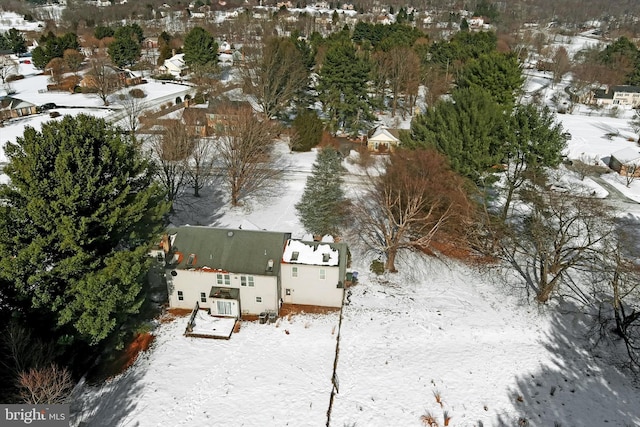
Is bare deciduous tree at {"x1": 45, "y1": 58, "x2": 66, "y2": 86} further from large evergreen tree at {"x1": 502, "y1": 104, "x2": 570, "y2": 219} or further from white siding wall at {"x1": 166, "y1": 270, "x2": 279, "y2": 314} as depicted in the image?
large evergreen tree at {"x1": 502, "y1": 104, "x2": 570, "y2": 219}

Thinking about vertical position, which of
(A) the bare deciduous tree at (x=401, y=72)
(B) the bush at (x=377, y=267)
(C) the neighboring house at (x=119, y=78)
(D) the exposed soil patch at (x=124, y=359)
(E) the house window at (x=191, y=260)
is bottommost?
(D) the exposed soil patch at (x=124, y=359)

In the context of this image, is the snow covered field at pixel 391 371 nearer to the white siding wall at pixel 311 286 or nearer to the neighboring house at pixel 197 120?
the white siding wall at pixel 311 286

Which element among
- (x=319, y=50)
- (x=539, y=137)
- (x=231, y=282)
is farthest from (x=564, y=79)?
(x=231, y=282)

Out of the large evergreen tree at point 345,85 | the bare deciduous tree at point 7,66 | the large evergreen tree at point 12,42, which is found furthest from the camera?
the large evergreen tree at point 12,42

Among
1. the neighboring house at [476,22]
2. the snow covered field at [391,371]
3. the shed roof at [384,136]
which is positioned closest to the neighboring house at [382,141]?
the shed roof at [384,136]

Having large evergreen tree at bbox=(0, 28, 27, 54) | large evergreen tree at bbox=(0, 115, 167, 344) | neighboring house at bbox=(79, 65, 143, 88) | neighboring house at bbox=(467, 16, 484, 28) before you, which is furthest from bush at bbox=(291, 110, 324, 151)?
neighboring house at bbox=(467, 16, 484, 28)

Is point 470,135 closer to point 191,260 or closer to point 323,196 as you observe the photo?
point 323,196

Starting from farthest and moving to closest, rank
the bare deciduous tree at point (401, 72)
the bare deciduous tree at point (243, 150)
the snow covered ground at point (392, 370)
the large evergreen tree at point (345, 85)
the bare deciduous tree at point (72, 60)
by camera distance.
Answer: the bare deciduous tree at point (72, 60) → the bare deciduous tree at point (401, 72) → the large evergreen tree at point (345, 85) → the bare deciduous tree at point (243, 150) → the snow covered ground at point (392, 370)

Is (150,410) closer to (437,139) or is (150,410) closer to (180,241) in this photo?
(180,241)
